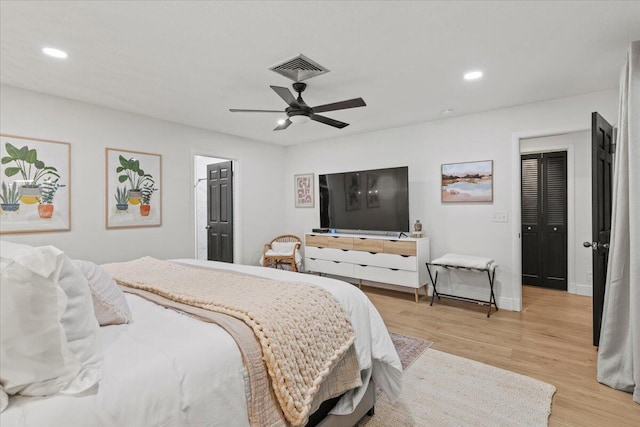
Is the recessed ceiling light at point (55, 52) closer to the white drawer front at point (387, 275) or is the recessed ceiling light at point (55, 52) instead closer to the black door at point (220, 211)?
the black door at point (220, 211)

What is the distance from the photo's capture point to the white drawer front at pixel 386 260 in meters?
4.15

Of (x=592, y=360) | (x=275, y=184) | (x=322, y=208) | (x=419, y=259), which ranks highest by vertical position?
(x=275, y=184)

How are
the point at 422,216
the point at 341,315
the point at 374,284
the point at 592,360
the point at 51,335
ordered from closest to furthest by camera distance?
1. the point at 51,335
2. the point at 341,315
3. the point at 592,360
4. the point at 422,216
5. the point at 374,284

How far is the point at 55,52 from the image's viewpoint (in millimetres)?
2396

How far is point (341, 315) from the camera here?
1.63 m

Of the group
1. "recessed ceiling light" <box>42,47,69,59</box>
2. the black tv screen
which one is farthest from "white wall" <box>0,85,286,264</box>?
the black tv screen

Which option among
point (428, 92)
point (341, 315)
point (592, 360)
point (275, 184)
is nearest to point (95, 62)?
point (341, 315)

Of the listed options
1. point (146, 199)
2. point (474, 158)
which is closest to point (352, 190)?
point (474, 158)

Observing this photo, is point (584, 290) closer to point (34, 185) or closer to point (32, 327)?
point (32, 327)

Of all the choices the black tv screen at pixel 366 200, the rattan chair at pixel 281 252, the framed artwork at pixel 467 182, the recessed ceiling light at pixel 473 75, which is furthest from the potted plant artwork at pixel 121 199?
the framed artwork at pixel 467 182

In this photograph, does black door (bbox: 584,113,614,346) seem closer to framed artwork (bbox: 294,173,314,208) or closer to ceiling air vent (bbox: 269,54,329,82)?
ceiling air vent (bbox: 269,54,329,82)

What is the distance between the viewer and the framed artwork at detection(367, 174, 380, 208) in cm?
461

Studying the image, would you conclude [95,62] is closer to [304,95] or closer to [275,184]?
[304,95]

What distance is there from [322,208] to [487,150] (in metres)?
2.52
